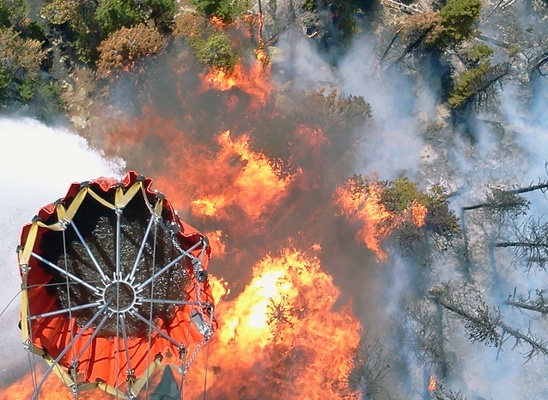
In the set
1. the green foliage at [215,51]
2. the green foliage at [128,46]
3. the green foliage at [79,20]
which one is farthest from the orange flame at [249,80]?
the green foliage at [79,20]

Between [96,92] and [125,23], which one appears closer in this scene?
[125,23]

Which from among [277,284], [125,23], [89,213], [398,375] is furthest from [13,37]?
[398,375]

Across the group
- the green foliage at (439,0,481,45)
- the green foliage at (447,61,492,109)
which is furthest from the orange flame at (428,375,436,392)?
the green foliage at (439,0,481,45)

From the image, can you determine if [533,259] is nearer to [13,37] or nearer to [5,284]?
[5,284]

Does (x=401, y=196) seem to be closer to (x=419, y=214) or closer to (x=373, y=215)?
(x=419, y=214)

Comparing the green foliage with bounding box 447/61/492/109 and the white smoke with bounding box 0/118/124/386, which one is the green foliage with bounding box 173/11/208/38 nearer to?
the white smoke with bounding box 0/118/124/386

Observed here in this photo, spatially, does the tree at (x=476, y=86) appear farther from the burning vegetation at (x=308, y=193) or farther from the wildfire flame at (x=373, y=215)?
the wildfire flame at (x=373, y=215)
